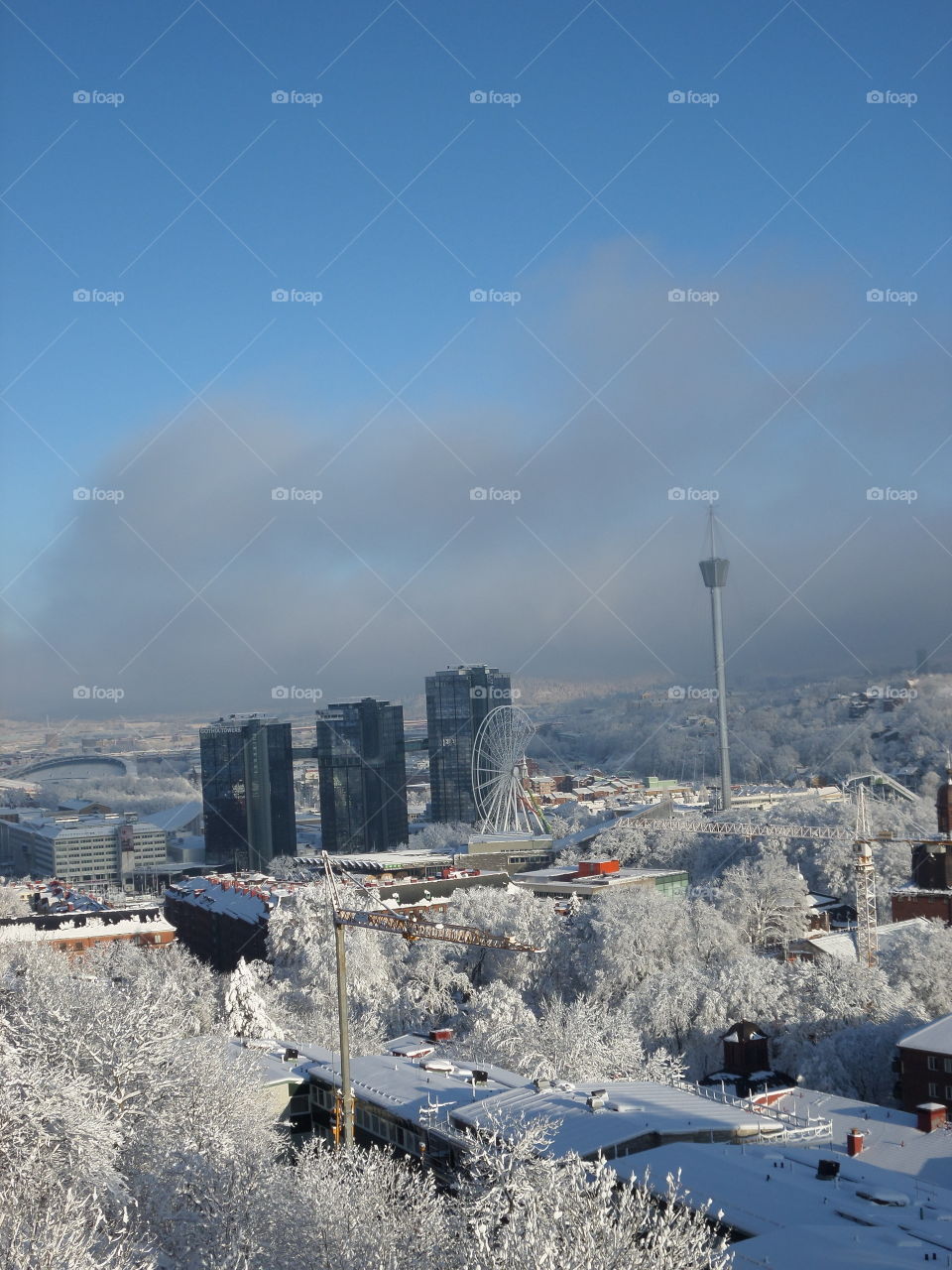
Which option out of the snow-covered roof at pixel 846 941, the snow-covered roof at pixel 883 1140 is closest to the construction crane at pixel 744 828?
the snow-covered roof at pixel 846 941

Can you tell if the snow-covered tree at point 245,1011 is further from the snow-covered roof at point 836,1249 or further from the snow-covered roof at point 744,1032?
the snow-covered roof at point 836,1249

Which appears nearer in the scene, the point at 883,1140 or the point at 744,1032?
the point at 883,1140

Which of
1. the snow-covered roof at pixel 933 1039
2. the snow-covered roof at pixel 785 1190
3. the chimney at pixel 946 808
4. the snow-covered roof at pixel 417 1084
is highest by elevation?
the chimney at pixel 946 808

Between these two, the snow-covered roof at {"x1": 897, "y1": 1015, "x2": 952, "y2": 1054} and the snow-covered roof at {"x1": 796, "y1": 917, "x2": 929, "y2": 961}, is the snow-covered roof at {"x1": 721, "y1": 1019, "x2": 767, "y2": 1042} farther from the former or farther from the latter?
the snow-covered roof at {"x1": 796, "y1": 917, "x2": 929, "y2": 961}

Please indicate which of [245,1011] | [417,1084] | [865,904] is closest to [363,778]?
[865,904]

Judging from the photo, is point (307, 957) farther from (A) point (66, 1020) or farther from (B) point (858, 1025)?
(A) point (66, 1020)

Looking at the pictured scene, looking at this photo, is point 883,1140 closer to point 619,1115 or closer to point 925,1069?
point 619,1115

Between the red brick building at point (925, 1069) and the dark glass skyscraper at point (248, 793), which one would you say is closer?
the red brick building at point (925, 1069)
